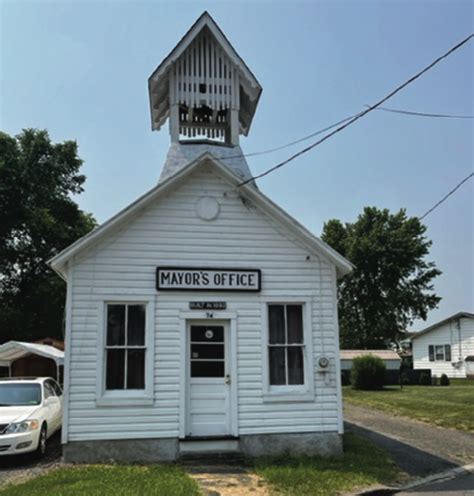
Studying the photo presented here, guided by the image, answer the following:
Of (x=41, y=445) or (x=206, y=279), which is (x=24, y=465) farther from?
(x=206, y=279)

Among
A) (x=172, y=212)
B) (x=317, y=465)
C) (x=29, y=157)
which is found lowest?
(x=317, y=465)

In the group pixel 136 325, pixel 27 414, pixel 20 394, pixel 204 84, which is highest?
pixel 204 84

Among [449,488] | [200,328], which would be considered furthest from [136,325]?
[449,488]

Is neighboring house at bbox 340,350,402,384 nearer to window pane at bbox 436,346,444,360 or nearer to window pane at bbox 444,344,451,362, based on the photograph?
window pane at bbox 444,344,451,362

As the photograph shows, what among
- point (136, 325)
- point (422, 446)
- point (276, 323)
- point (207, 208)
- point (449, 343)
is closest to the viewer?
point (136, 325)

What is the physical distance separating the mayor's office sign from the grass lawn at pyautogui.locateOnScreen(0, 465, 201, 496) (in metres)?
3.12

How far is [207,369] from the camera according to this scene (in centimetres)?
1025

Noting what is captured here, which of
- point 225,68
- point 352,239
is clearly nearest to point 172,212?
point 225,68

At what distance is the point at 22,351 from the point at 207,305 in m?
11.1

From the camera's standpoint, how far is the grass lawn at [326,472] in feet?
26.0

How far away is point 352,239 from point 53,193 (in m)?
31.3

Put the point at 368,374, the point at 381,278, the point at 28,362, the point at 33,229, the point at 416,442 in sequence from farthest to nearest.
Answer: the point at 381,278, the point at 33,229, the point at 368,374, the point at 28,362, the point at 416,442

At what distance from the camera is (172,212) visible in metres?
10.6

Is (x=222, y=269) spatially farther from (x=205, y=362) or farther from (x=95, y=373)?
(x=95, y=373)
